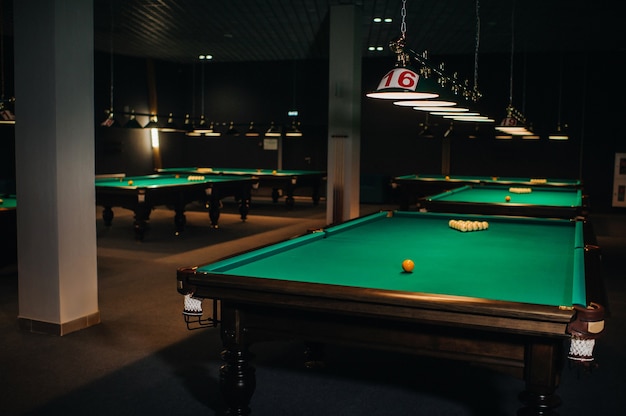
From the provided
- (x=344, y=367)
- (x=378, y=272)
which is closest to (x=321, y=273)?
(x=378, y=272)

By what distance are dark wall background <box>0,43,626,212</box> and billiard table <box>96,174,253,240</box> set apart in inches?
143

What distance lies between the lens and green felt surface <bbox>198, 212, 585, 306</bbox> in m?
2.41

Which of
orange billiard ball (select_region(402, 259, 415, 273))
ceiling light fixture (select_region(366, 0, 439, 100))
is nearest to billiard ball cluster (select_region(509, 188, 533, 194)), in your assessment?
ceiling light fixture (select_region(366, 0, 439, 100))

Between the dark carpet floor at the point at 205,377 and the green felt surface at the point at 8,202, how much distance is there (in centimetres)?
121

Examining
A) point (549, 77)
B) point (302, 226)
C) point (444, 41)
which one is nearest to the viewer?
point (302, 226)

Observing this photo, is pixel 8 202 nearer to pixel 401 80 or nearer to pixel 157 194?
pixel 157 194

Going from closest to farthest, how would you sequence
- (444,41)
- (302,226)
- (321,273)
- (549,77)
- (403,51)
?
1. (321,273)
2. (403,51)
3. (302,226)
4. (444,41)
5. (549,77)

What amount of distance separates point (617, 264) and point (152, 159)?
10.3 metres

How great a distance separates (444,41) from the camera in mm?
11094

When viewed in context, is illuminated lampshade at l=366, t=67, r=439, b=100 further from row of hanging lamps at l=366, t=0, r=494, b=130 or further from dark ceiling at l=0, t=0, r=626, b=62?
dark ceiling at l=0, t=0, r=626, b=62

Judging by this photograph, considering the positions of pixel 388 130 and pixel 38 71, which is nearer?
pixel 38 71

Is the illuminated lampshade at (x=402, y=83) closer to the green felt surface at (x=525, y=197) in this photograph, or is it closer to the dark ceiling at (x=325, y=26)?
the green felt surface at (x=525, y=197)

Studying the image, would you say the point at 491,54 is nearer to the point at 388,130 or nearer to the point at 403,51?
the point at 388,130

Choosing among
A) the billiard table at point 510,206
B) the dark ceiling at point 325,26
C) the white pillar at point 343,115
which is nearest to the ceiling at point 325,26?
the dark ceiling at point 325,26
